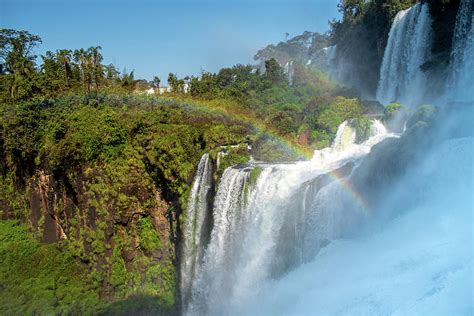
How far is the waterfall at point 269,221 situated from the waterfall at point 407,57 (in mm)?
5773

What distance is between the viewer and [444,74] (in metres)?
18.7

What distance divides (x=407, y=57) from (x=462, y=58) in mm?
4606

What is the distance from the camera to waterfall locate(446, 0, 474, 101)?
1664cm

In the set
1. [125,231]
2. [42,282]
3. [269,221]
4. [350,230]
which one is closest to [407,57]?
[350,230]

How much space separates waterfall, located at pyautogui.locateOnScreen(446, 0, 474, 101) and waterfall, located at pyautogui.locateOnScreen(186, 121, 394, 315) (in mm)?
3650

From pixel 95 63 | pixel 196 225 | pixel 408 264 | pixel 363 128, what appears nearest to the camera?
pixel 408 264

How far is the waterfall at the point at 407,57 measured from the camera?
20.5 meters

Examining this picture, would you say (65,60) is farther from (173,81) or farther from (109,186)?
(109,186)

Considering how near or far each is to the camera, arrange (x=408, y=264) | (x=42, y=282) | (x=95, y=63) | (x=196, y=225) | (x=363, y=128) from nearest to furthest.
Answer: (x=408, y=264)
(x=196, y=225)
(x=363, y=128)
(x=42, y=282)
(x=95, y=63)

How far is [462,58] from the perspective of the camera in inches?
677

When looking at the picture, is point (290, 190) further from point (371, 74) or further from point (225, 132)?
point (371, 74)

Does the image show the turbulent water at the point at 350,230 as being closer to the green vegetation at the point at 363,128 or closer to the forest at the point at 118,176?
the green vegetation at the point at 363,128

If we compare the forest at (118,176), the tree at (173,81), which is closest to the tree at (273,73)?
the tree at (173,81)

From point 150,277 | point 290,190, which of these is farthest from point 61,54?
point 290,190
